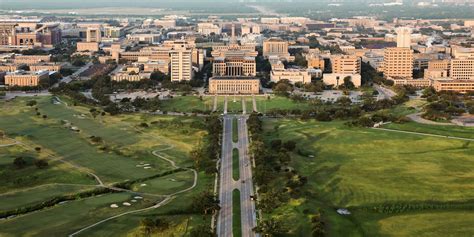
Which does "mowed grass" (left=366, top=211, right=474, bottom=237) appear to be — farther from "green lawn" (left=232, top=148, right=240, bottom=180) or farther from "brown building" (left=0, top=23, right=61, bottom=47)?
"brown building" (left=0, top=23, right=61, bottom=47)

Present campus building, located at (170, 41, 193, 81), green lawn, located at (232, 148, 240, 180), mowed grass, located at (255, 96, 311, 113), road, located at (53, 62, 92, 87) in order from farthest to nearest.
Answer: road, located at (53, 62, 92, 87) → campus building, located at (170, 41, 193, 81) → mowed grass, located at (255, 96, 311, 113) → green lawn, located at (232, 148, 240, 180)

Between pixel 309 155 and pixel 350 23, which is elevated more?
pixel 350 23

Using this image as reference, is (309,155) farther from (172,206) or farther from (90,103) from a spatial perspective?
(90,103)

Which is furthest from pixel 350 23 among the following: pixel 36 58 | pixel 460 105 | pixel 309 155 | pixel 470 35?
pixel 309 155

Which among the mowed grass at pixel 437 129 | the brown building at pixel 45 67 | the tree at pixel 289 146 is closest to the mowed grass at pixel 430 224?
the tree at pixel 289 146

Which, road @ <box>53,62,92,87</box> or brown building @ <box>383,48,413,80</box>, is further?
brown building @ <box>383,48,413,80</box>

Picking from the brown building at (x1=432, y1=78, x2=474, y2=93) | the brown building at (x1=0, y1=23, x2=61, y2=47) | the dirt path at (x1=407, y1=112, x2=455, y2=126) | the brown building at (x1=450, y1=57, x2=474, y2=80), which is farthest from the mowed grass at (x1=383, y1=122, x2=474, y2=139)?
the brown building at (x1=0, y1=23, x2=61, y2=47)
